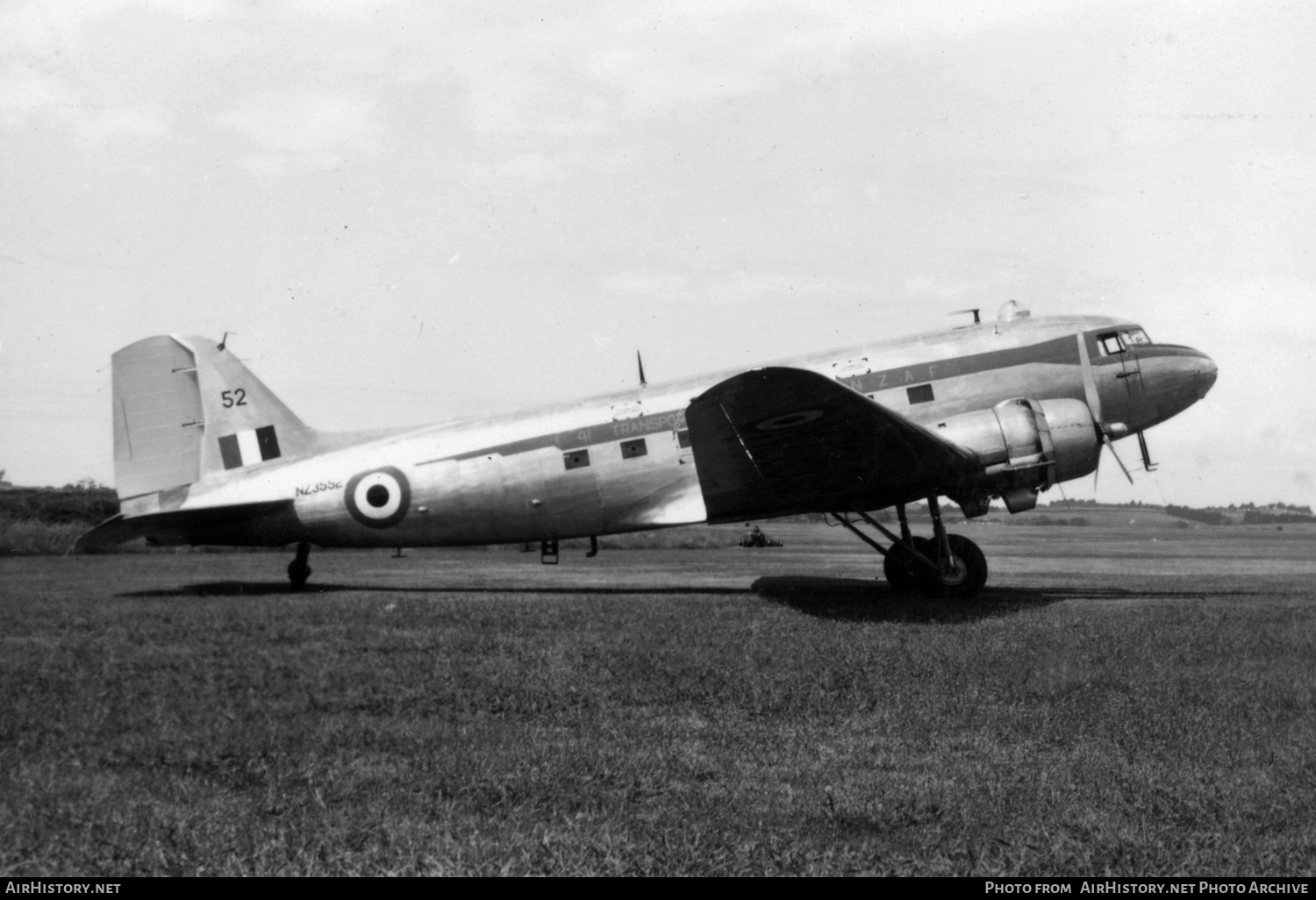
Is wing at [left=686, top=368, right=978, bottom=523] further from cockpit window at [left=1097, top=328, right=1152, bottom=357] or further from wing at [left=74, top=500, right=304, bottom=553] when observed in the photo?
wing at [left=74, top=500, right=304, bottom=553]

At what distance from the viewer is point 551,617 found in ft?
31.7

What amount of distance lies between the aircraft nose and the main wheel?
12.9ft

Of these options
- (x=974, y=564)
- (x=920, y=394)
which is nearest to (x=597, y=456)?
(x=920, y=394)

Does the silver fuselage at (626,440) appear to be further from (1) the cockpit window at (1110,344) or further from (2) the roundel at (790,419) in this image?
(2) the roundel at (790,419)

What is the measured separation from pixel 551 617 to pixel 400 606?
1.74 meters

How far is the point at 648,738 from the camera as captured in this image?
5637mm

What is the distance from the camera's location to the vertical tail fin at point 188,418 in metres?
13.0

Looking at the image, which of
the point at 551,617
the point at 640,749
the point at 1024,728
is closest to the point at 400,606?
the point at 551,617

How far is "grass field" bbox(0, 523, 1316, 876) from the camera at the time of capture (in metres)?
→ 3.79

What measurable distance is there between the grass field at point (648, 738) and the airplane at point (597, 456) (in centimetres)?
175

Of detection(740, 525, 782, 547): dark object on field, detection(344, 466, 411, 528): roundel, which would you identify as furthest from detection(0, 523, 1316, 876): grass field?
detection(740, 525, 782, 547): dark object on field

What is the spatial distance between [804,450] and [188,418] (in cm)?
836

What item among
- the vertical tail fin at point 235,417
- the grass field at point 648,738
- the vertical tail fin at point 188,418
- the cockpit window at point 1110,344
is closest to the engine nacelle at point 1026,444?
the cockpit window at point 1110,344
